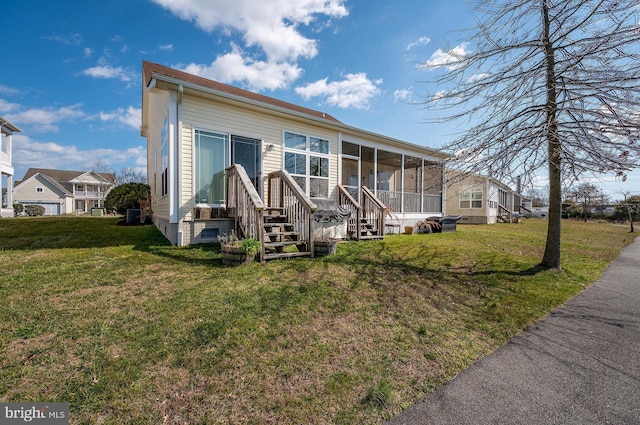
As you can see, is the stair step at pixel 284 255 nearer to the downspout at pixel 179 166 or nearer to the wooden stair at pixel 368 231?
the downspout at pixel 179 166

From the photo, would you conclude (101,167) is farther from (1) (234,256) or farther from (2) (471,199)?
(2) (471,199)

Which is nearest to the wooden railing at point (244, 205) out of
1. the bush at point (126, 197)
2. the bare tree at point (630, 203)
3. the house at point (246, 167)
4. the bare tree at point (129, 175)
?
the house at point (246, 167)

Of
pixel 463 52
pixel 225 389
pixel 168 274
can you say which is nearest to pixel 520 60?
pixel 463 52

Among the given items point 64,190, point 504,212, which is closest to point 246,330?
point 504,212

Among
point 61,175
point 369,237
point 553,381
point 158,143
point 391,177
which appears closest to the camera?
point 553,381

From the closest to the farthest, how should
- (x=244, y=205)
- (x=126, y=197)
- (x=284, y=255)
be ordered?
(x=284, y=255)
(x=244, y=205)
(x=126, y=197)

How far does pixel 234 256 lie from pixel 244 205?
1445mm

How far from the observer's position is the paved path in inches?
81.4

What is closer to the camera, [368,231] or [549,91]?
[549,91]

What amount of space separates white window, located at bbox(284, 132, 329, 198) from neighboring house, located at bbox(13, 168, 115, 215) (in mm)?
33968

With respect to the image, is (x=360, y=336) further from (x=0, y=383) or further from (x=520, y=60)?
(x=520, y=60)

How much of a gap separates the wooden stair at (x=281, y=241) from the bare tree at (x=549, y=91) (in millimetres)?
3917

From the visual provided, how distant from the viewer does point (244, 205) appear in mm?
6254

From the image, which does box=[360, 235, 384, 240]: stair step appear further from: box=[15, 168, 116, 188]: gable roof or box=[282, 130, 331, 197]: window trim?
box=[15, 168, 116, 188]: gable roof
